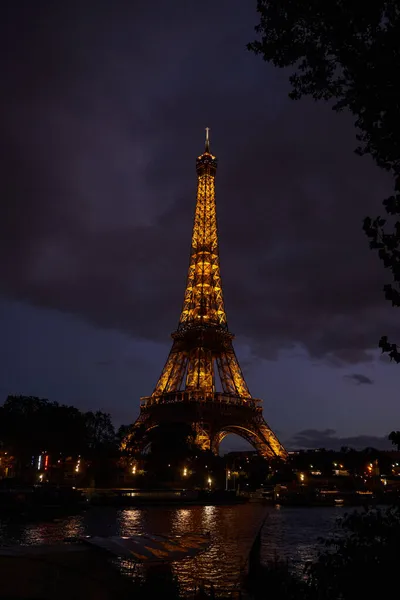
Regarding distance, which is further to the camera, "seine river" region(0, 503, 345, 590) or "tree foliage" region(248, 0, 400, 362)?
"seine river" region(0, 503, 345, 590)

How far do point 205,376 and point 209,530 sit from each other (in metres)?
45.7

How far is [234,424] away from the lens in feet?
256

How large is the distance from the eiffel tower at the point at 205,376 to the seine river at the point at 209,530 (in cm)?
2403

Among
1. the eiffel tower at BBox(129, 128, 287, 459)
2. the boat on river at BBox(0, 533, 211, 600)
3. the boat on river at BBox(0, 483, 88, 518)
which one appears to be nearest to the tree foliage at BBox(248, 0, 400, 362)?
the boat on river at BBox(0, 533, 211, 600)

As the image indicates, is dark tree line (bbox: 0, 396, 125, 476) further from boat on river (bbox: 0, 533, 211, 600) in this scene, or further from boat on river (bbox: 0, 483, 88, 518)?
boat on river (bbox: 0, 533, 211, 600)

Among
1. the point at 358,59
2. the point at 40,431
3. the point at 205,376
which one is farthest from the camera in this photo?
the point at 205,376

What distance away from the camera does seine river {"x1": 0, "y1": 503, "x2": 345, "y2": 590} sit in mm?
21841

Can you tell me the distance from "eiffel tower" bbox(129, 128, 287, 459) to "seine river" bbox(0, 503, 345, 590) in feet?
78.9

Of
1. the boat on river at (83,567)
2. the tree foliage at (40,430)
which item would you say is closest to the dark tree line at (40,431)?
the tree foliage at (40,430)

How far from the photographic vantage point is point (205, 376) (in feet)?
268

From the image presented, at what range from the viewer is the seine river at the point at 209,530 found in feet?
71.7

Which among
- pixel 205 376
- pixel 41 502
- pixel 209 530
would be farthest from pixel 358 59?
pixel 205 376

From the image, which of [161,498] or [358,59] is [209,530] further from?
[358,59]

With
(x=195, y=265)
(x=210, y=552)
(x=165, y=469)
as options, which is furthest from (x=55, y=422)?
(x=210, y=552)
